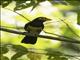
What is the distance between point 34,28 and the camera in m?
0.94

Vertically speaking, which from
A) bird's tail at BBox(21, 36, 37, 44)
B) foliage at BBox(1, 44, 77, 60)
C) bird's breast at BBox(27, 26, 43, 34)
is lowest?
foliage at BBox(1, 44, 77, 60)

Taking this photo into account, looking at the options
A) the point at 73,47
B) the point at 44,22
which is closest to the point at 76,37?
the point at 73,47

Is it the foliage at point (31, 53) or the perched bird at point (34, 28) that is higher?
the perched bird at point (34, 28)

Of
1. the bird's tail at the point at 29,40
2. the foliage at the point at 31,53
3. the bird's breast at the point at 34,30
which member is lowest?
the foliage at the point at 31,53

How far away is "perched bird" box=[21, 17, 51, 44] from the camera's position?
917mm

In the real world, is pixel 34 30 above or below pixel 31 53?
above

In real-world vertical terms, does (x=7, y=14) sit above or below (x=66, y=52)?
above

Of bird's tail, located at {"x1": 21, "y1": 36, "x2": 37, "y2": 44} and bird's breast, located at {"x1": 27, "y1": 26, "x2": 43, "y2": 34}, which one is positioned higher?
bird's breast, located at {"x1": 27, "y1": 26, "x2": 43, "y2": 34}

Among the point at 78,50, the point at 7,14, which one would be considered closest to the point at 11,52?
the point at 7,14

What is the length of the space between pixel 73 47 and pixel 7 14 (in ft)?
1.09

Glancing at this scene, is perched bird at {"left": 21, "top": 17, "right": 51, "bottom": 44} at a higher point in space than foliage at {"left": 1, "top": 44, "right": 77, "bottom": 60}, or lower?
higher

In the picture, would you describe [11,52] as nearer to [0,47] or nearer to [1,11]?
[0,47]

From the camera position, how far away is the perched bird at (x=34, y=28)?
0.92 metres

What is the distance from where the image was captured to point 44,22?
933 millimetres
